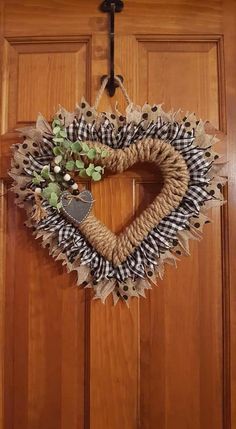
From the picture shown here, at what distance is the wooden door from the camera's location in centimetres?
86

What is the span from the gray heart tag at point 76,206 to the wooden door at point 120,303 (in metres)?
0.07

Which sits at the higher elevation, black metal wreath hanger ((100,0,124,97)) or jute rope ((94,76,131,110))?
black metal wreath hanger ((100,0,124,97))

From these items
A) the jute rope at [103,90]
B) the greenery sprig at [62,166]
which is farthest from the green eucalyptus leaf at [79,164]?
Answer: the jute rope at [103,90]

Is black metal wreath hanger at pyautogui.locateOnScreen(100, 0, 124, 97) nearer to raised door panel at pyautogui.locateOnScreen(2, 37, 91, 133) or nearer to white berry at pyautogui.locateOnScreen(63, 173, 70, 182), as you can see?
raised door panel at pyautogui.locateOnScreen(2, 37, 91, 133)

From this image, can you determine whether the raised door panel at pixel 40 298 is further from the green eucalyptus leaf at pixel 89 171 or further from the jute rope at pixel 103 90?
the green eucalyptus leaf at pixel 89 171

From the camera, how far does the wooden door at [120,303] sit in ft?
2.82

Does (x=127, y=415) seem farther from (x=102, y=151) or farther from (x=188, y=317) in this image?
(x=102, y=151)

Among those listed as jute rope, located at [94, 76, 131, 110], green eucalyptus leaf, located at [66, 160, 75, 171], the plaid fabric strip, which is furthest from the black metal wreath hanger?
green eucalyptus leaf, located at [66, 160, 75, 171]

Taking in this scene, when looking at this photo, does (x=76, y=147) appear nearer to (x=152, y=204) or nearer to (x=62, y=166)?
(x=62, y=166)

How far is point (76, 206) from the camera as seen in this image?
808 millimetres

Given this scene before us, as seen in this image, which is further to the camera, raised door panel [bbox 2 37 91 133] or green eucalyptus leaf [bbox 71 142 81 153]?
raised door panel [bbox 2 37 91 133]

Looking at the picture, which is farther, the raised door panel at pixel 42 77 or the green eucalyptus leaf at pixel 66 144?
the raised door panel at pixel 42 77

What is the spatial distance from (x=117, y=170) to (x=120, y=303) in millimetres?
323

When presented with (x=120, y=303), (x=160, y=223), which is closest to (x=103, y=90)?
(x=160, y=223)
